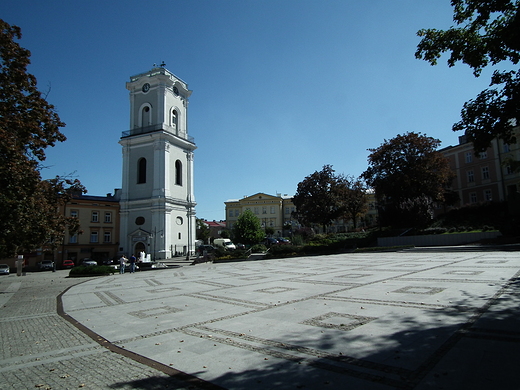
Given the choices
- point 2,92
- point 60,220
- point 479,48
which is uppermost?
point 2,92

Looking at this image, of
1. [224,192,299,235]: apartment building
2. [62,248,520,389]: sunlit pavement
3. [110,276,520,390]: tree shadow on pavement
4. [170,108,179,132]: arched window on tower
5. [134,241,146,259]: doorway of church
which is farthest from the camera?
[224,192,299,235]: apartment building

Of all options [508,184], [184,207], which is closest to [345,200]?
[508,184]

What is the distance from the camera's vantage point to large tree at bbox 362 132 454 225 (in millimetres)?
35719

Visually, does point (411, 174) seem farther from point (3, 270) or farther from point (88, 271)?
point (3, 270)

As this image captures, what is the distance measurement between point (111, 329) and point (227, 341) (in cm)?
293

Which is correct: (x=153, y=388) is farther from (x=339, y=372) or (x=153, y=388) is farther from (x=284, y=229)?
(x=284, y=229)

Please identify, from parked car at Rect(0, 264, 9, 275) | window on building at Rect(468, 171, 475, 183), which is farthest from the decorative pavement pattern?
window on building at Rect(468, 171, 475, 183)

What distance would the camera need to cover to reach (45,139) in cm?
1534

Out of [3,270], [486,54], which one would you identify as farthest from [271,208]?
[486,54]

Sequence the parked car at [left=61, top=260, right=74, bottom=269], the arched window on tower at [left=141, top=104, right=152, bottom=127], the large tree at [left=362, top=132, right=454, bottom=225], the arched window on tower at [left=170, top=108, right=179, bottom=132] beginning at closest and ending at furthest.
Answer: the large tree at [left=362, top=132, right=454, bottom=225] < the parked car at [left=61, top=260, right=74, bottom=269] < the arched window on tower at [left=141, top=104, right=152, bottom=127] < the arched window on tower at [left=170, top=108, right=179, bottom=132]

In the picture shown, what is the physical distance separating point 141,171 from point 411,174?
1490 inches

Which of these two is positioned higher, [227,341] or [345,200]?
[345,200]

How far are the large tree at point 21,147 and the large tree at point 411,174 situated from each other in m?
32.2

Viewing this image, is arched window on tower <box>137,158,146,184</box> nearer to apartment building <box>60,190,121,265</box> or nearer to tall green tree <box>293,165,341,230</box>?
apartment building <box>60,190,121,265</box>
